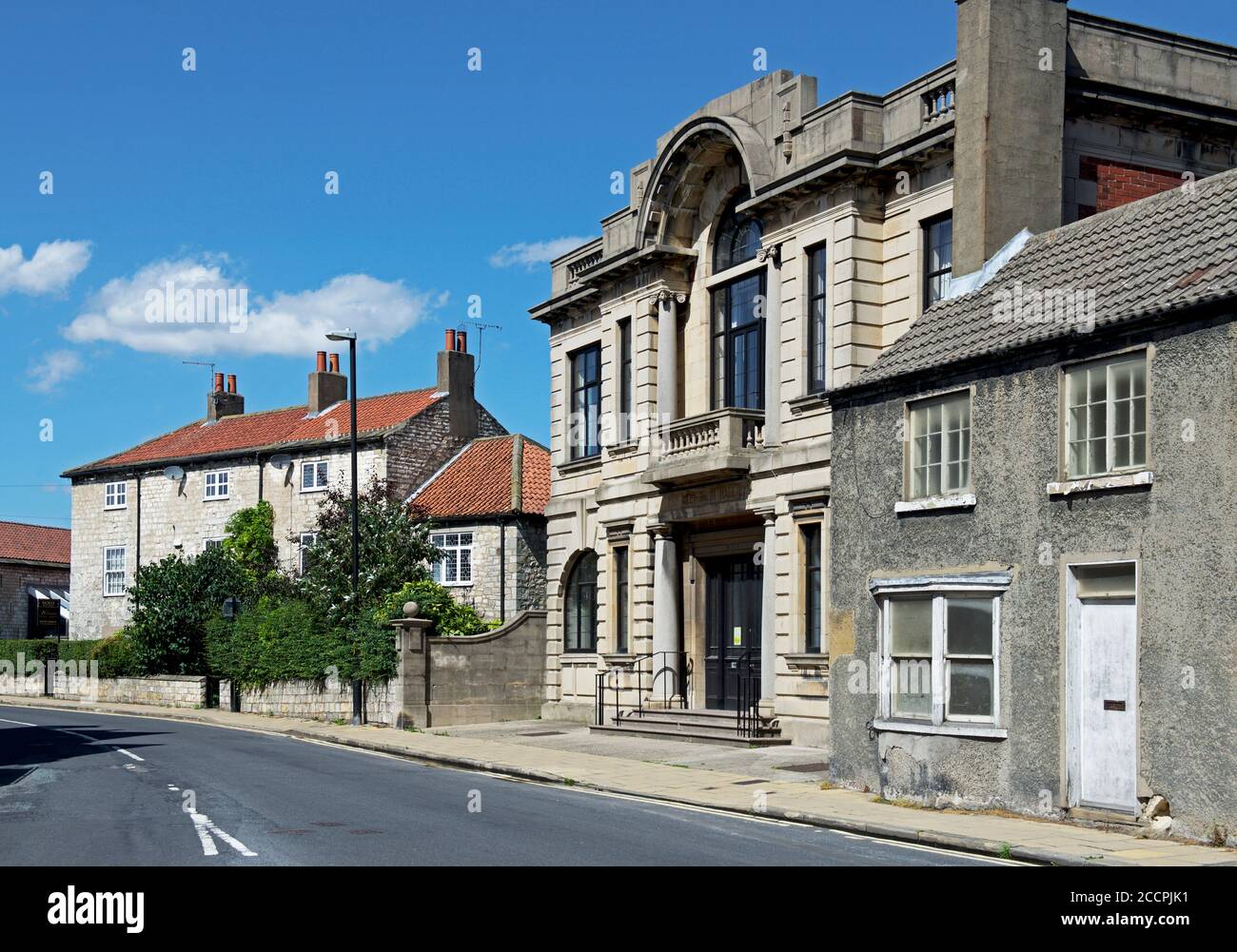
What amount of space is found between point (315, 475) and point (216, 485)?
589cm

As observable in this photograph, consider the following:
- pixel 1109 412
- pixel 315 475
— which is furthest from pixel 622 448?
pixel 315 475

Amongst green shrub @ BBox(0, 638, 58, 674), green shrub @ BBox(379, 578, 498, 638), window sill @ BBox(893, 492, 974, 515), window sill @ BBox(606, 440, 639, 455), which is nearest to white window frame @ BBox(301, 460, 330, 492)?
green shrub @ BBox(379, 578, 498, 638)

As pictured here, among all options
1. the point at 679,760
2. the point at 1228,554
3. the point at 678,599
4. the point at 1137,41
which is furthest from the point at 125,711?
the point at 1228,554

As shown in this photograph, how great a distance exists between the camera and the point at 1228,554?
13.8m

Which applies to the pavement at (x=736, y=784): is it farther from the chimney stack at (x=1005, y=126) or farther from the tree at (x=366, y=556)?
the chimney stack at (x=1005, y=126)

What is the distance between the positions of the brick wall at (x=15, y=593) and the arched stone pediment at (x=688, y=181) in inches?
1969

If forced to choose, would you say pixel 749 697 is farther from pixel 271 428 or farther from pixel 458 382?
pixel 271 428

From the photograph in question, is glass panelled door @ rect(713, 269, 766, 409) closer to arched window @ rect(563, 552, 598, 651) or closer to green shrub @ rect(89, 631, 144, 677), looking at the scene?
arched window @ rect(563, 552, 598, 651)

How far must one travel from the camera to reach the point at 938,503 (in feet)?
57.7

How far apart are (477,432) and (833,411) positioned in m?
32.8

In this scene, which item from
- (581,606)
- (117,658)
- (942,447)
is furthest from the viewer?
(117,658)

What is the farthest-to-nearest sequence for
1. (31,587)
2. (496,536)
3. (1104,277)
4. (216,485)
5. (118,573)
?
(31,587), (118,573), (216,485), (496,536), (1104,277)

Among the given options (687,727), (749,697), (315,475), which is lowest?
(687,727)

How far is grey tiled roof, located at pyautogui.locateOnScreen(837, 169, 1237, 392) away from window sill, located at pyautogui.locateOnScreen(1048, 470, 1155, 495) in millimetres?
1596
